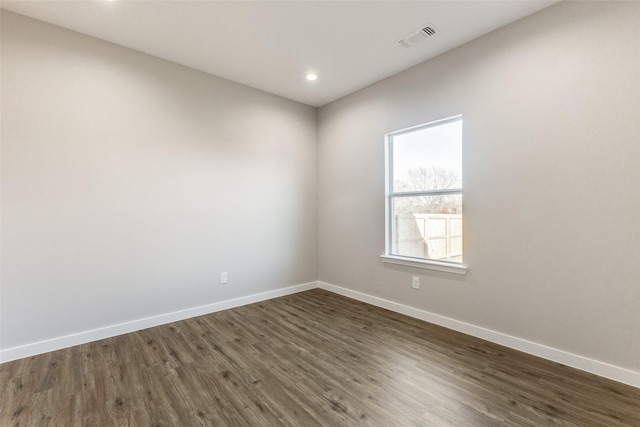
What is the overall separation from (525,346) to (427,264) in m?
1.06

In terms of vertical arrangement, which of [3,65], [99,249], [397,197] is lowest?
[99,249]

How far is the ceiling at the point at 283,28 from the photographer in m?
2.28

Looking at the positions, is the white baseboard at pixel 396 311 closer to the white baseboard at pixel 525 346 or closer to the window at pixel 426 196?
the white baseboard at pixel 525 346

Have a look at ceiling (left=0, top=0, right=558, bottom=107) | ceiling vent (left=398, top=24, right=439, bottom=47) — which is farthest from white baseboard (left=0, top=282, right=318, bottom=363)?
ceiling vent (left=398, top=24, right=439, bottom=47)

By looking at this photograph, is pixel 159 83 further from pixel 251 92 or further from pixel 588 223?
pixel 588 223

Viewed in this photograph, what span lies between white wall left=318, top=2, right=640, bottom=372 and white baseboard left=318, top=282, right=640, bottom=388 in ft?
0.17

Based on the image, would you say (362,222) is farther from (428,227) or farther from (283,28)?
(283,28)

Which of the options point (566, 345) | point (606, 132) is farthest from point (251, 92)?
point (566, 345)

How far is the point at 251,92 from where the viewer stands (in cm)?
376

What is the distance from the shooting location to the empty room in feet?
6.35

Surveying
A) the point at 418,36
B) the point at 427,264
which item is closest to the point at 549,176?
the point at 427,264

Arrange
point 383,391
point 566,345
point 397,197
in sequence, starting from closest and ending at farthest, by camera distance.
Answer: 1. point 383,391
2. point 566,345
3. point 397,197

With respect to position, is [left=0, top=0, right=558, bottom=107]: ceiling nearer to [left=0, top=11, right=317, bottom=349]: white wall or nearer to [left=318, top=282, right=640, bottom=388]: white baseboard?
[left=0, top=11, right=317, bottom=349]: white wall

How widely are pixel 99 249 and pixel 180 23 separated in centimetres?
224
